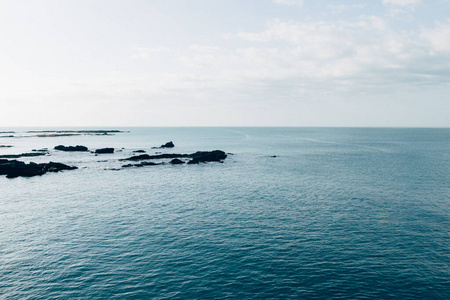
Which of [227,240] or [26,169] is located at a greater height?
[26,169]

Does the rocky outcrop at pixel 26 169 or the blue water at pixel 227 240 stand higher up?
the rocky outcrop at pixel 26 169

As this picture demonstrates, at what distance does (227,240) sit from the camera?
1314 inches

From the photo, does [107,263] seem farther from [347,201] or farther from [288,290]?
[347,201]

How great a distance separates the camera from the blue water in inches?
942

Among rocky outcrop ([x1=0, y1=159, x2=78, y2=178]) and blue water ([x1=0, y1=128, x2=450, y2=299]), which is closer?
blue water ([x1=0, y1=128, x2=450, y2=299])

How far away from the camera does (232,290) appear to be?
23.3 metres

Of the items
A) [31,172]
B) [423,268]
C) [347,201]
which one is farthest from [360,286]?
[31,172]

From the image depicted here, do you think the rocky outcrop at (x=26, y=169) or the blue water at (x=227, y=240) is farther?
the rocky outcrop at (x=26, y=169)

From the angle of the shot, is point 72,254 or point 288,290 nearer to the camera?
point 288,290

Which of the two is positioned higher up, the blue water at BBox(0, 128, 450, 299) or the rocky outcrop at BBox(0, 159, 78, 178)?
the rocky outcrop at BBox(0, 159, 78, 178)

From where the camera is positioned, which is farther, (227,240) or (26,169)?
(26,169)

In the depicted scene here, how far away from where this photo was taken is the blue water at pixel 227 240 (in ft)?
78.5

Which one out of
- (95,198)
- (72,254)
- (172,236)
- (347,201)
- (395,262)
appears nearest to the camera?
(395,262)

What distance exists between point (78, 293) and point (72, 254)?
8206mm
